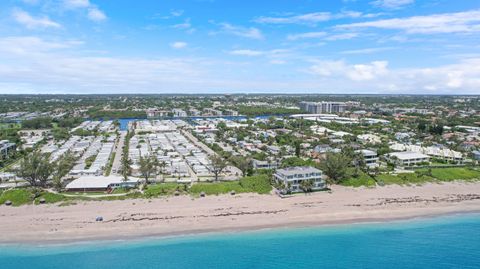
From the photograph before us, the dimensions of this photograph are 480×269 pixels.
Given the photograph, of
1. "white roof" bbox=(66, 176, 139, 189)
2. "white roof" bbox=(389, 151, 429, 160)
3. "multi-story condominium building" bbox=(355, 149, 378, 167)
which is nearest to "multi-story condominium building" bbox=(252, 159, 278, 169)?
"multi-story condominium building" bbox=(355, 149, 378, 167)

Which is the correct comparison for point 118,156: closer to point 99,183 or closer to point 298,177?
point 99,183

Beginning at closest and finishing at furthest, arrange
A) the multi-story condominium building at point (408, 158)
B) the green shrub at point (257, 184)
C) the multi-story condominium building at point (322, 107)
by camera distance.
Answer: the green shrub at point (257, 184) < the multi-story condominium building at point (408, 158) < the multi-story condominium building at point (322, 107)

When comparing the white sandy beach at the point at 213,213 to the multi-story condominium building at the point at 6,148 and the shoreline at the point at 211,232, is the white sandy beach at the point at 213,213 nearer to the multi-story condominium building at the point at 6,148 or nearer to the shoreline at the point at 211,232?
the shoreline at the point at 211,232

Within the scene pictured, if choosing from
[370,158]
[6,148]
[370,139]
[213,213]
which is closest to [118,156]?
[6,148]

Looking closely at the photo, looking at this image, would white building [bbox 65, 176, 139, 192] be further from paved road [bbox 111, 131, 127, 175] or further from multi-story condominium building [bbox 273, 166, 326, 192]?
multi-story condominium building [bbox 273, 166, 326, 192]

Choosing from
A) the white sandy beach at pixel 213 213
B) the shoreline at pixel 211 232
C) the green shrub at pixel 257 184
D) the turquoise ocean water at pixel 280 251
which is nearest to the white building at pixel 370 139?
the white sandy beach at pixel 213 213
